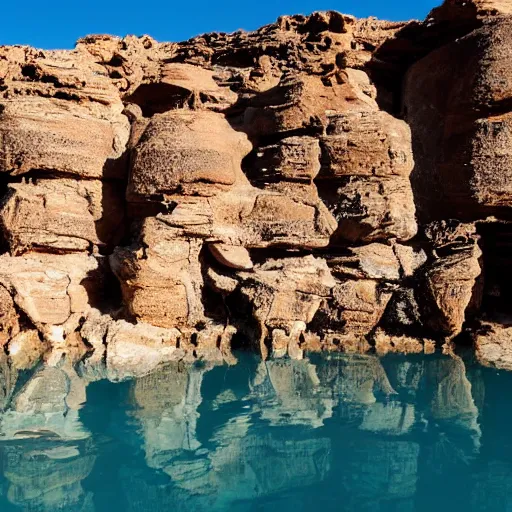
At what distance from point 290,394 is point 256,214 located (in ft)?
11.7

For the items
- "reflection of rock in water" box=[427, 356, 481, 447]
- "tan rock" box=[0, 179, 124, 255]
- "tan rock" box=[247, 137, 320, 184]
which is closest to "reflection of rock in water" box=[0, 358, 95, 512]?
"tan rock" box=[0, 179, 124, 255]

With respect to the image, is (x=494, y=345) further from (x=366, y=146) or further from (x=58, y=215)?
(x=58, y=215)

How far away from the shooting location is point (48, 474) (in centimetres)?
470

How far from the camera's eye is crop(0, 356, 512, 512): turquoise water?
4383mm

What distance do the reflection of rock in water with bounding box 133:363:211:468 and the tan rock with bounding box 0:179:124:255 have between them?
2972mm

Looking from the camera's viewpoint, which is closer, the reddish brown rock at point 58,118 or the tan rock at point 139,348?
the tan rock at point 139,348

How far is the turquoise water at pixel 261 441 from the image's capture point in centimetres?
438

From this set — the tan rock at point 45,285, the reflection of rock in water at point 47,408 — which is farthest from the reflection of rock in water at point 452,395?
the tan rock at point 45,285

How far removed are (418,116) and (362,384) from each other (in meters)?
6.09

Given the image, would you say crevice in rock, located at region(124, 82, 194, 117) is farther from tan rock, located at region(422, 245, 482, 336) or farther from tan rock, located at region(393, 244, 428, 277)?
tan rock, located at region(422, 245, 482, 336)

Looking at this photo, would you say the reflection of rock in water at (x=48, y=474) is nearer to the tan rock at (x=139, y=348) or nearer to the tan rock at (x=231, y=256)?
the tan rock at (x=139, y=348)

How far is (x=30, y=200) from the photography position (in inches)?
353

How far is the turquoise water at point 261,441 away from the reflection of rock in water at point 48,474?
16 millimetres

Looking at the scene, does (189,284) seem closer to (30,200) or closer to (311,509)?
(30,200)
